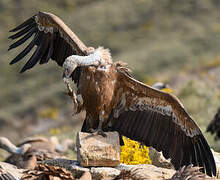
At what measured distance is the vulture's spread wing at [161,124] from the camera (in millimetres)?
7582

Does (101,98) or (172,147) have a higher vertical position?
(101,98)

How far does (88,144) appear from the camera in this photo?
7.20 metres

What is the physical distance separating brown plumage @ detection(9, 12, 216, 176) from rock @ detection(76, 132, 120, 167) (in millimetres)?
296

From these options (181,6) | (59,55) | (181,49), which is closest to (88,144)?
(59,55)

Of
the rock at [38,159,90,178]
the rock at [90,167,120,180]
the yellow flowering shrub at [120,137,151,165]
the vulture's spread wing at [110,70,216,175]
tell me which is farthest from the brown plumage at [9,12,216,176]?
the yellow flowering shrub at [120,137,151,165]

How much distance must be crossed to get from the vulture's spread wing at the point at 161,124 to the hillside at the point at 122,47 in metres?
12.9

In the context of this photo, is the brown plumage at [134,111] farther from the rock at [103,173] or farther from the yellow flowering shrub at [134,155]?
the yellow flowering shrub at [134,155]

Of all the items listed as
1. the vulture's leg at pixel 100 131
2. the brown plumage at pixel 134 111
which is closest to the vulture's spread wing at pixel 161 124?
the brown plumage at pixel 134 111

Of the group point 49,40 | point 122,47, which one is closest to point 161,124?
point 49,40

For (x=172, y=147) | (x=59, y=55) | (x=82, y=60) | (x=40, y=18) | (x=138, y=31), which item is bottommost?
(x=172, y=147)

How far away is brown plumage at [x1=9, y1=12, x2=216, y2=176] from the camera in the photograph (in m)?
7.52

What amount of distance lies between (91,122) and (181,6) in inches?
1875

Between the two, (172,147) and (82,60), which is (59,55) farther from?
(172,147)

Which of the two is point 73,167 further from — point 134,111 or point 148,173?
point 134,111
